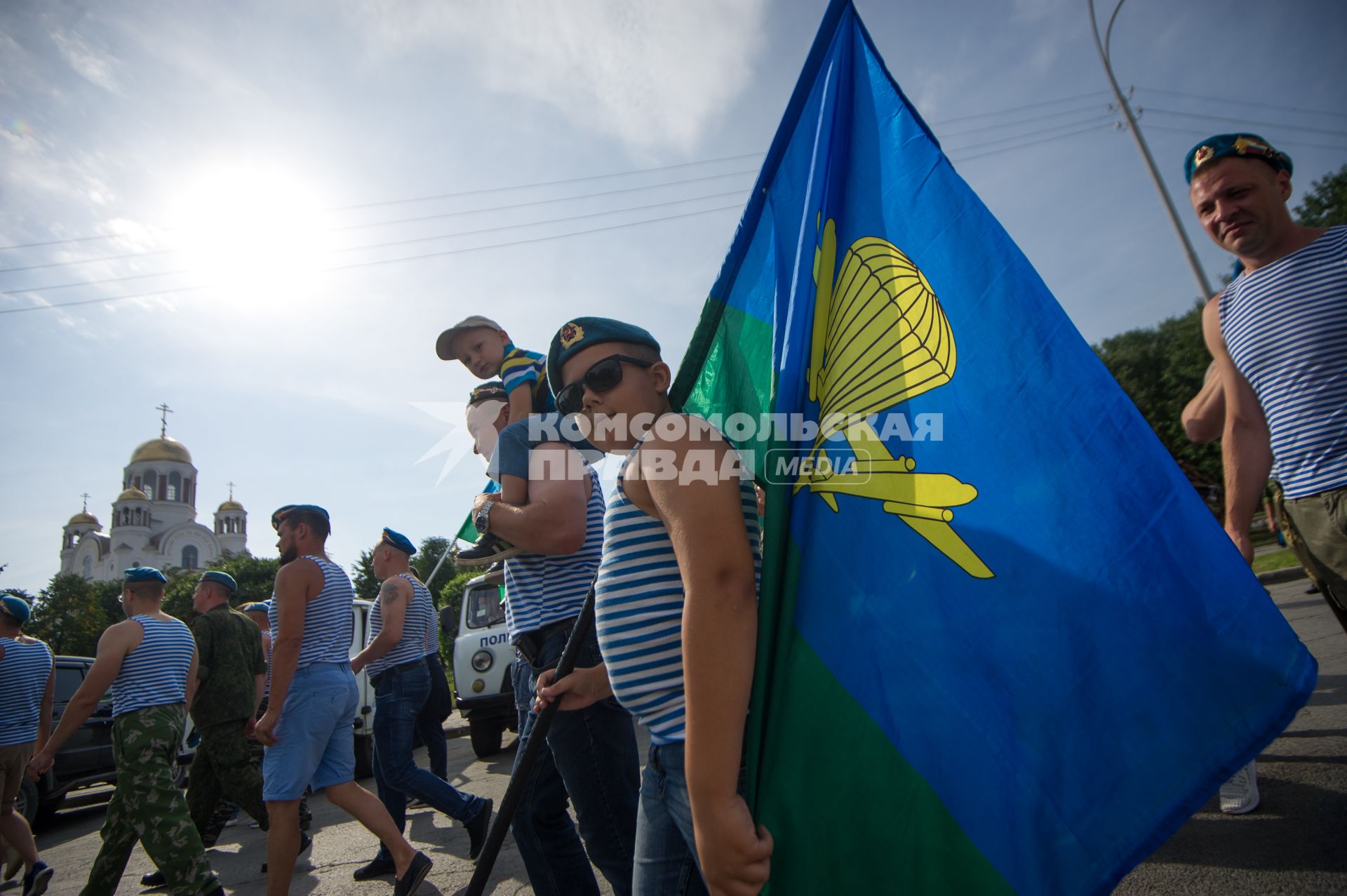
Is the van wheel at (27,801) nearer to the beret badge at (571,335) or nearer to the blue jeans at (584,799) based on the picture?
the blue jeans at (584,799)

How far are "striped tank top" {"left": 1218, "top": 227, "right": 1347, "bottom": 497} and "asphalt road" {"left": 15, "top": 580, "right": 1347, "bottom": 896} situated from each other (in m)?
1.36

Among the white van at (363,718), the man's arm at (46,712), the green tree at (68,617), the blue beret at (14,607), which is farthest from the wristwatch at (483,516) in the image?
the green tree at (68,617)

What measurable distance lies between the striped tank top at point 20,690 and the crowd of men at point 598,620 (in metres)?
0.11

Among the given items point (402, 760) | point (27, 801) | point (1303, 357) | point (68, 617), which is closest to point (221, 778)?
point (402, 760)

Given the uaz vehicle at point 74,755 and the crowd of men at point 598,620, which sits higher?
the crowd of men at point 598,620

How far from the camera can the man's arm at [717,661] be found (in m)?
1.11

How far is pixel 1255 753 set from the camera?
110 centimetres

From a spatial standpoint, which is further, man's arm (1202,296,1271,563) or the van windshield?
the van windshield

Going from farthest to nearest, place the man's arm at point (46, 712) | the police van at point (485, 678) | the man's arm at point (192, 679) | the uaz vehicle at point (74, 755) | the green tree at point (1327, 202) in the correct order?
the green tree at point (1327, 202) → the police van at point (485, 678) → the uaz vehicle at point (74, 755) → the man's arm at point (46, 712) → the man's arm at point (192, 679)

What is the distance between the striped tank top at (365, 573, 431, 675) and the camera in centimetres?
458

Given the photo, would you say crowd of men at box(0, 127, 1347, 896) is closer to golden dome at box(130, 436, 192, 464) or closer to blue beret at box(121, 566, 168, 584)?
blue beret at box(121, 566, 168, 584)

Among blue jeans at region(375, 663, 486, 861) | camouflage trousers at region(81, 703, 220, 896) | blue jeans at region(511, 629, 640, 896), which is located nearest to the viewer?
blue jeans at region(511, 629, 640, 896)

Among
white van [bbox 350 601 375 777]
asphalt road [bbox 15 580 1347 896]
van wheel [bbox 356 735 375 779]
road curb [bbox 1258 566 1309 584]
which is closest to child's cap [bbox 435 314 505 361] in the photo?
asphalt road [bbox 15 580 1347 896]

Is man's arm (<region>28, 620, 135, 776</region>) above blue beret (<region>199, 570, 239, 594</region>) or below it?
below
